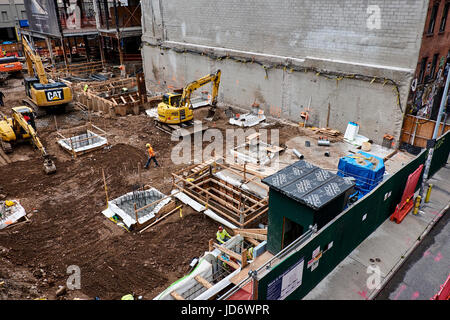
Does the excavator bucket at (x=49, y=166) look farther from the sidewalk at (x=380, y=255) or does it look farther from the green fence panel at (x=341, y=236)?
the sidewalk at (x=380, y=255)

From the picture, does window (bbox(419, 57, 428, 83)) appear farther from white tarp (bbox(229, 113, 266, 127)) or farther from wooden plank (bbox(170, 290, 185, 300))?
wooden plank (bbox(170, 290, 185, 300))

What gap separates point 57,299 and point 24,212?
536 centimetres

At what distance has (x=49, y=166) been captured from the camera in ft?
56.7

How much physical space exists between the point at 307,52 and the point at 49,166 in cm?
1685

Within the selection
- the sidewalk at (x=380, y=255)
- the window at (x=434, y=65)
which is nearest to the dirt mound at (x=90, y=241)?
the sidewalk at (x=380, y=255)

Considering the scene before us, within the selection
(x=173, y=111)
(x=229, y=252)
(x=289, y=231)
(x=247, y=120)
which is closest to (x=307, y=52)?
(x=247, y=120)

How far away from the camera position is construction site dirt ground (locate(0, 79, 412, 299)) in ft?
34.4

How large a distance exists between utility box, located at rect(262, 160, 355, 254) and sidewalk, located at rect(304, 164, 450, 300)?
1.64 metres

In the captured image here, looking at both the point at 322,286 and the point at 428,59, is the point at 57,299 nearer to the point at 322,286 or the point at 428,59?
the point at 322,286

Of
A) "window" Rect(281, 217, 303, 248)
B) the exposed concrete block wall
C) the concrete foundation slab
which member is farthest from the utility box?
the concrete foundation slab

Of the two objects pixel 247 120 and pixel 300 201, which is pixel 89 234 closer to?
pixel 300 201

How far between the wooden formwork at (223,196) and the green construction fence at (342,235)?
3.75 m

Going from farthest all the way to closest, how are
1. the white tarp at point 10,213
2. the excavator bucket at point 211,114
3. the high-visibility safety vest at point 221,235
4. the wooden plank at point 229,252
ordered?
the excavator bucket at point 211,114 < the white tarp at point 10,213 < the high-visibility safety vest at point 221,235 < the wooden plank at point 229,252

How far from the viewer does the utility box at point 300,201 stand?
825cm
